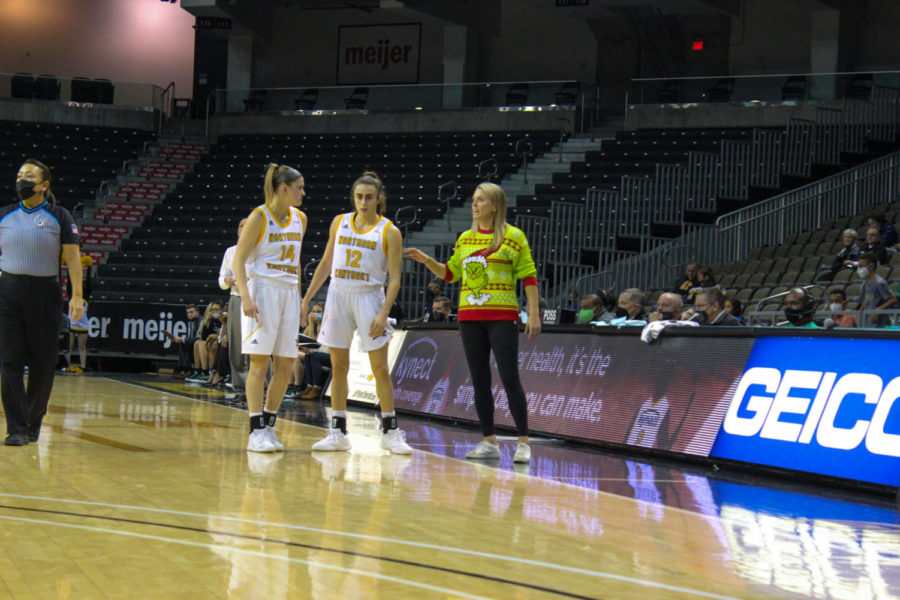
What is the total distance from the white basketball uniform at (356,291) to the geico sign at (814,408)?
231 cm

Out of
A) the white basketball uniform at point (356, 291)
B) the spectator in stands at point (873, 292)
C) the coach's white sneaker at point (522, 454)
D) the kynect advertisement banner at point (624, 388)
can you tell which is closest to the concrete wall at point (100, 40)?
the kynect advertisement banner at point (624, 388)

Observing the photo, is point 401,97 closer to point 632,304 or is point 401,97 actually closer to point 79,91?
point 79,91

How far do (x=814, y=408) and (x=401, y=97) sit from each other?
74.9 feet

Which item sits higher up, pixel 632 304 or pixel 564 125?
pixel 564 125

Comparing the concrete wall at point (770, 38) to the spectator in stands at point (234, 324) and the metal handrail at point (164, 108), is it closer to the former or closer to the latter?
the metal handrail at point (164, 108)

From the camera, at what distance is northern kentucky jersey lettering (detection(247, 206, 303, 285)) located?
6.50 meters

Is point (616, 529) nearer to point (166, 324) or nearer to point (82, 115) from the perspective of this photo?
point (166, 324)

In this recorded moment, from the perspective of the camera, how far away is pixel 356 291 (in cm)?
662

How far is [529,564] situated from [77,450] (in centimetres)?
359

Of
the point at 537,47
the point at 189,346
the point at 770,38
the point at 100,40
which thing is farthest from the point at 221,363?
the point at 100,40

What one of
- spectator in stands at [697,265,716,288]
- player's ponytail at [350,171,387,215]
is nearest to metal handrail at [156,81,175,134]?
spectator in stands at [697,265,716,288]

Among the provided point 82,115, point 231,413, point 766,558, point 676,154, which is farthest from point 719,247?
point 82,115

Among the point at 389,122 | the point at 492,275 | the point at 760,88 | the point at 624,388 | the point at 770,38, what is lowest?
the point at 624,388

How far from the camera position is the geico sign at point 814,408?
568cm
